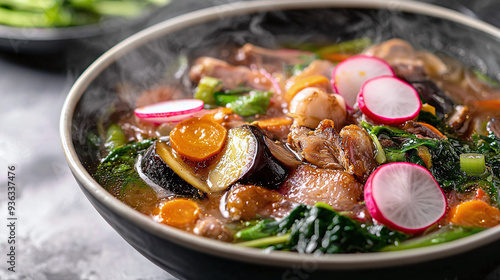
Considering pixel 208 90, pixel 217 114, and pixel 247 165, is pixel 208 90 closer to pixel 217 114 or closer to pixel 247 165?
pixel 217 114

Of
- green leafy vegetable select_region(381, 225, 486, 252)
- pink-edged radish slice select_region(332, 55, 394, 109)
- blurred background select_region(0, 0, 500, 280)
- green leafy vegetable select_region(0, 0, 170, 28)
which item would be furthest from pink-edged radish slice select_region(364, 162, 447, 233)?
green leafy vegetable select_region(0, 0, 170, 28)

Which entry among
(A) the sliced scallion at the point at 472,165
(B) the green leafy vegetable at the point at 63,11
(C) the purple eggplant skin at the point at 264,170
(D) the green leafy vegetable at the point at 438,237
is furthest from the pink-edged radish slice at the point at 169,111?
(B) the green leafy vegetable at the point at 63,11

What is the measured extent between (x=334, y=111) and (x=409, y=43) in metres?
1.42

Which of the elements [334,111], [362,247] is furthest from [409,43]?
[362,247]

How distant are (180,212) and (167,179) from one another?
219mm

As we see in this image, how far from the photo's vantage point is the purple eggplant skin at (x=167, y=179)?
2.22 meters

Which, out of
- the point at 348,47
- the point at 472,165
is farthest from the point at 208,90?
the point at 472,165

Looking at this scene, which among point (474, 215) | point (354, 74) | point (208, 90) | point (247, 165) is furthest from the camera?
point (208, 90)

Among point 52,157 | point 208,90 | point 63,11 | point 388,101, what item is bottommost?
point 52,157

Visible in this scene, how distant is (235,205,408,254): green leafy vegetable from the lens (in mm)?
1816

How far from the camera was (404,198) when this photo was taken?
192 centimetres

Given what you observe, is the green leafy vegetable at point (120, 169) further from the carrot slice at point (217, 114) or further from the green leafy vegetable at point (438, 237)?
the green leafy vegetable at point (438, 237)

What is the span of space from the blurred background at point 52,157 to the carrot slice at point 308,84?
4.06ft

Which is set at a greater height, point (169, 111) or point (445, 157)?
point (169, 111)
